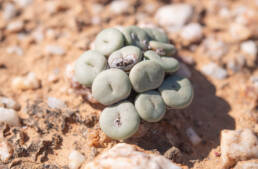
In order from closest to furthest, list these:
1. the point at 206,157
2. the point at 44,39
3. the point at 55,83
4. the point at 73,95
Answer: the point at 206,157 < the point at 73,95 < the point at 55,83 < the point at 44,39

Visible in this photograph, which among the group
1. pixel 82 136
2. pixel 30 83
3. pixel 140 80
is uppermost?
pixel 140 80

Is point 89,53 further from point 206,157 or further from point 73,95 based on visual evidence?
point 206,157

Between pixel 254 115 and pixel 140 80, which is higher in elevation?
pixel 140 80

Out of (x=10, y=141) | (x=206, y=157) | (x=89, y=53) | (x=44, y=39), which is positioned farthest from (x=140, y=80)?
(x=44, y=39)

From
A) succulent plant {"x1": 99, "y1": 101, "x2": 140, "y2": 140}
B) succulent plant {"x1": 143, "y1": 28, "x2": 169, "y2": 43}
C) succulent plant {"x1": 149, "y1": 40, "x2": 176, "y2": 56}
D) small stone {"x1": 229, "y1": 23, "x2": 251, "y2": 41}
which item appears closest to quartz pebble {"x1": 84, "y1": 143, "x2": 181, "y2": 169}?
succulent plant {"x1": 99, "y1": 101, "x2": 140, "y2": 140}

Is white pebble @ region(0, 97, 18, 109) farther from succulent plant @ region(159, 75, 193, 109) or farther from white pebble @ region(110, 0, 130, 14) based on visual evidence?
white pebble @ region(110, 0, 130, 14)
